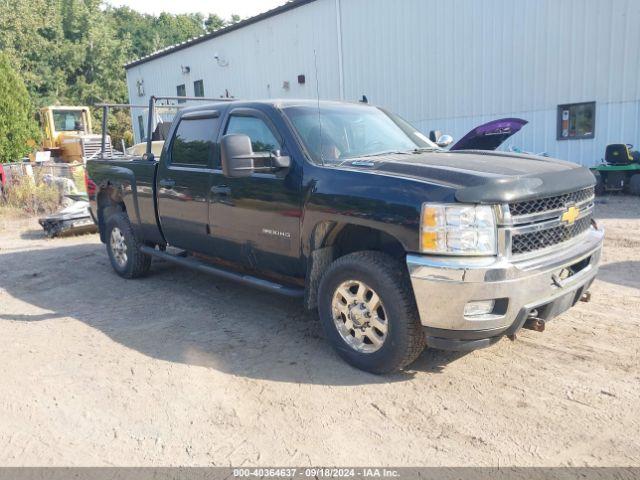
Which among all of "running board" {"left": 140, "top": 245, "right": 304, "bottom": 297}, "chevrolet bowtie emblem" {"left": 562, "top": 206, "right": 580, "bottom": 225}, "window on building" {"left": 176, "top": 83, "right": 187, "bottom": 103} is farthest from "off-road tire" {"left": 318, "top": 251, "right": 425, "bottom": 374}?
"window on building" {"left": 176, "top": 83, "right": 187, "bottom": 103}

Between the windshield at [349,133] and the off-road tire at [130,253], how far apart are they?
2.87 m

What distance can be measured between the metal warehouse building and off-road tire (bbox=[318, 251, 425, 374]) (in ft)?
20.5

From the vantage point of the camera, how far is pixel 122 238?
6613 mm

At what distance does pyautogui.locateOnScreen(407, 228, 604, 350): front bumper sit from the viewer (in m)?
3.25

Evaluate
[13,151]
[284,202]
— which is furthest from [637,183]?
[13,151]

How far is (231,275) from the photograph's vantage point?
16.3 feet

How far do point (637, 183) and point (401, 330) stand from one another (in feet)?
33.9

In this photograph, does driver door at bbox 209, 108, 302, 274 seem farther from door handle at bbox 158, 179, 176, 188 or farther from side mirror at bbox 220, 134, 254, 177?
door handle at bbox 158, 179, 176, 188

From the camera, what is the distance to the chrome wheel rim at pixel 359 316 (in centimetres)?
374

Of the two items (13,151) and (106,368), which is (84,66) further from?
(106,368)

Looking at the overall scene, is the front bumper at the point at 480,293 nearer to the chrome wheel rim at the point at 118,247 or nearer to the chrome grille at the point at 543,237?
the chrome grille at the point at 543,237

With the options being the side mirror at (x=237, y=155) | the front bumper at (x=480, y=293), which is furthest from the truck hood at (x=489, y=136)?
the front bumper at (x=480, y=293)

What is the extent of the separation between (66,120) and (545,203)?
80.7 feet

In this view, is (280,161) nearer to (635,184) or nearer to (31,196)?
(635,184)
